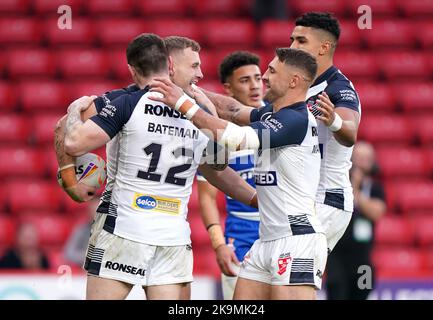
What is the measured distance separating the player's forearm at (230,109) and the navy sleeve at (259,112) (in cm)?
9

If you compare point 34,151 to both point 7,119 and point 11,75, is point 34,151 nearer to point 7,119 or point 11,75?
point 7,119

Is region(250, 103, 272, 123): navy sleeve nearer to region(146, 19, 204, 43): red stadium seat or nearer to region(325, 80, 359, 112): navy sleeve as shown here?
region(325, 80, 359, 112): navy sleeve

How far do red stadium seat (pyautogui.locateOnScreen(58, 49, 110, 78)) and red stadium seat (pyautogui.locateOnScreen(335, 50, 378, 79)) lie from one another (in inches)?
131

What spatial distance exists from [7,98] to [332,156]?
7542 mm

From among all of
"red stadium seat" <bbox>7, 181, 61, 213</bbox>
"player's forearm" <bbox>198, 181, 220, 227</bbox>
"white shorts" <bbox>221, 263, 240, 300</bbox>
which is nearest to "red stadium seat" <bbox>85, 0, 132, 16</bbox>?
"red stadium seat" <bbox>7, 181, 61, 213</bbox>

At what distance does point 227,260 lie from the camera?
7.59 metres

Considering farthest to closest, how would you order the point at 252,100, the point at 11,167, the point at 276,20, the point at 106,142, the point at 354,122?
the point at 276,20 → the point at 11,167 → the point at 252,100 → the point at 354,122 → the point at 106,142

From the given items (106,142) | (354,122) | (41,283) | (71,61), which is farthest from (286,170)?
(71,61)

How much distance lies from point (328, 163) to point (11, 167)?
648 centimetres

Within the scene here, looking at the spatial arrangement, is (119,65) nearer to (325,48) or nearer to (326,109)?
(325,48)

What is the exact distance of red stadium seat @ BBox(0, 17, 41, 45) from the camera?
14000 mm

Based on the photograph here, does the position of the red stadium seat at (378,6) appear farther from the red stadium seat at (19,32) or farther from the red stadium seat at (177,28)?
the red stadium seat at (19,32)

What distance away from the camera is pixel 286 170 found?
20.0 feet

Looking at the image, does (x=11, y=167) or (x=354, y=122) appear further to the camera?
(x=11, y=167)
